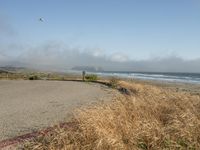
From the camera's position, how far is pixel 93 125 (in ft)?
25.1

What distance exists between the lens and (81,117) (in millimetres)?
8625

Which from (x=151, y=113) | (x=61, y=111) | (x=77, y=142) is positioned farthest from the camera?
(x=61, y=111)

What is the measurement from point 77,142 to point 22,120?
4884mm

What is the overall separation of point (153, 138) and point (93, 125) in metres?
1.20

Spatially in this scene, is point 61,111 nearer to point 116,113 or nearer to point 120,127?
point 116,113

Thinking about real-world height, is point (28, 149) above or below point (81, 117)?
below

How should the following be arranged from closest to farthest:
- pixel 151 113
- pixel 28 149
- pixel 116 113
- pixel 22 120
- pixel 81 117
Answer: pixel 28 149
pixel 81 117
pixel 116 113
pixel 151 113
pixel 22 120

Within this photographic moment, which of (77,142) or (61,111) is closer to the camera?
(77,142)

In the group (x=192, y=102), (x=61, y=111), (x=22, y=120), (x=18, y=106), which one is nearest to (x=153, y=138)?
(x=192, y=102)

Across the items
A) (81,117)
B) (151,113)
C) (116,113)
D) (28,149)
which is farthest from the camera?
(151,113)

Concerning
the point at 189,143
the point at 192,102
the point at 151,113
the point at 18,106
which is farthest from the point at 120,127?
the point at 18,106

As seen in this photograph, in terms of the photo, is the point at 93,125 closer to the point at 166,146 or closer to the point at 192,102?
the point at 166,146

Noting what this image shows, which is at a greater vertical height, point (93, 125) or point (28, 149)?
point (93, 125)

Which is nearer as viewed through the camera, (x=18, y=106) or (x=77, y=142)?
(x=77, y=142)
